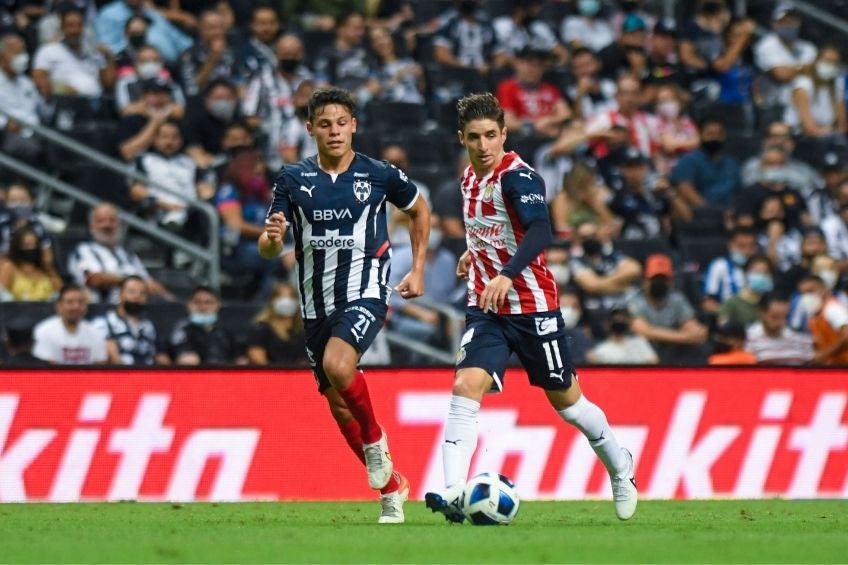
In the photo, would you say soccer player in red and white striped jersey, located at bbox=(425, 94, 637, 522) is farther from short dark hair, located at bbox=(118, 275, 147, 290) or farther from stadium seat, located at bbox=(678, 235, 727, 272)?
stadium seat, located at bbox=(678, 235, 727, 272)

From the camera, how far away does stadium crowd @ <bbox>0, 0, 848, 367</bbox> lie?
589 inches

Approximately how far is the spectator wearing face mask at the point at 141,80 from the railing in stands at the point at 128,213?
1.05 metres

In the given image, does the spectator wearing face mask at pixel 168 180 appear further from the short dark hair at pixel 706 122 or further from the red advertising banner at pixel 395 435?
the short dark hair at pixel 706 122

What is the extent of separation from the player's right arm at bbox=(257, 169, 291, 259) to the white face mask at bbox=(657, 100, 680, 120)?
9.60m

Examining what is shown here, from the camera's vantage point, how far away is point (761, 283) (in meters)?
16.2

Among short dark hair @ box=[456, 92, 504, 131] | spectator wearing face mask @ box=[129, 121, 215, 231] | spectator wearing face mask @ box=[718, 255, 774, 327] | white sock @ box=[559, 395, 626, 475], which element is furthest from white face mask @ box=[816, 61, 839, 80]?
short dark hair @ box=[456, 92, 504, 131]

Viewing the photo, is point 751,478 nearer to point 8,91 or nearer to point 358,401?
point 358,401

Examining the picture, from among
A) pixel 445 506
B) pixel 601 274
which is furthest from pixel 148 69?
pixel 445 506

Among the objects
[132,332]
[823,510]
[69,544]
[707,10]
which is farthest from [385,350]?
[707,10]

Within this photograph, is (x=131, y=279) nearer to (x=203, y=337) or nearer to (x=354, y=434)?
(x=203, y=337)

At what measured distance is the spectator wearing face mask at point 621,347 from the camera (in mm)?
14844

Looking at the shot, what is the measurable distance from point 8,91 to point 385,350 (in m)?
5.01

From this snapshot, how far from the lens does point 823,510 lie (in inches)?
461

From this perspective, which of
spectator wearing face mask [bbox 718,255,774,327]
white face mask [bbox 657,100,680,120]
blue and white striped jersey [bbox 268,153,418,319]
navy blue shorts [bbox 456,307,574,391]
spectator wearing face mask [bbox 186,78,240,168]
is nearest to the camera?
navy blue shorts [bbox 456,307,574,391]
